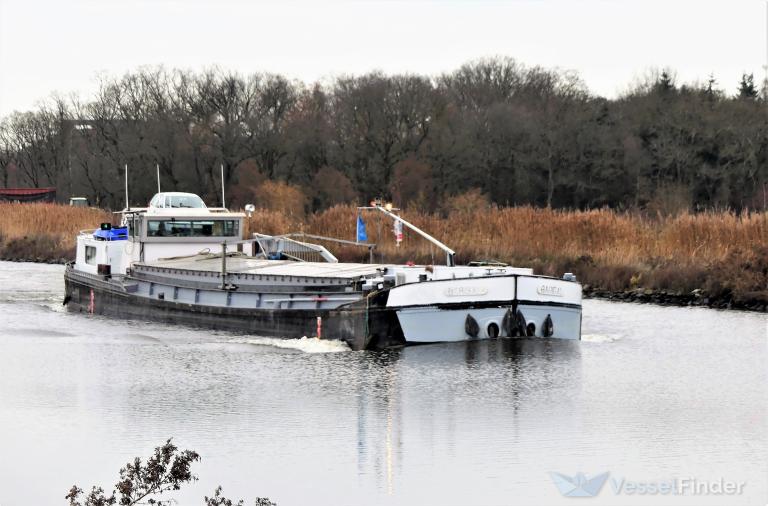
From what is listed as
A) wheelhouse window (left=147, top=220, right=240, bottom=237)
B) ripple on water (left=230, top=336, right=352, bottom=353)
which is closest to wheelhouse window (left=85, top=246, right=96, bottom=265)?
wheelhouse window (left=147, top=220, right=240, bottom=237)

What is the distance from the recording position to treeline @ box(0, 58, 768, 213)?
6650 cm

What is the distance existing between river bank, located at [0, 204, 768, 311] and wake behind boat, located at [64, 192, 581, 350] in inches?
280

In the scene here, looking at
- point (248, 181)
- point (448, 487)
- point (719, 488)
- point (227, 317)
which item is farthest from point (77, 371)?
point (248, 181)

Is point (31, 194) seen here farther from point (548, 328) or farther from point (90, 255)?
point (548, 328)

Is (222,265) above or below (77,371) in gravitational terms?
above

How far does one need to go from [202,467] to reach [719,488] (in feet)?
24.2

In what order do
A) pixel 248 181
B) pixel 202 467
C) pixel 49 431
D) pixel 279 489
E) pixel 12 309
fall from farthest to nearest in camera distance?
1. pixel 248 181
2. pixel 12 309
3. pixel 49 431
4. pixel 202 467
5. pixel 279 489

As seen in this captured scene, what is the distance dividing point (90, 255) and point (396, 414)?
20.1 m

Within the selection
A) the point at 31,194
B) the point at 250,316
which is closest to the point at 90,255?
the point at 250,316

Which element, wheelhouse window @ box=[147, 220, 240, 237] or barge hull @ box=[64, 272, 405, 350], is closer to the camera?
barge hull @ box=[64, 272, 405, 350]

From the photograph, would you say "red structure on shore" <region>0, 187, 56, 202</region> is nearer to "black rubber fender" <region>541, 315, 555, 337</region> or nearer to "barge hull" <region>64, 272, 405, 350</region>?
"barge hull" <region>64, 272, 405, 350</region>

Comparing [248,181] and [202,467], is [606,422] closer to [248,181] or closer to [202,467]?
[202,467]

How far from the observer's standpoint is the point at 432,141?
2832 inches

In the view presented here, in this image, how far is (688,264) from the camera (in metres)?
37.1
